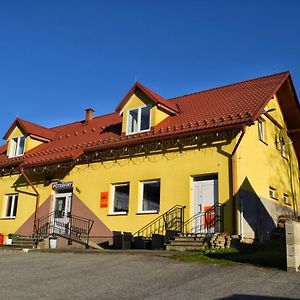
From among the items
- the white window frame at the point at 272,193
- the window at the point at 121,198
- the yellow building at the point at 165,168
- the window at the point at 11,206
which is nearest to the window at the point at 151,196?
the yellow building at the point at 165,168

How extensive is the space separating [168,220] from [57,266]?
19.9 feet

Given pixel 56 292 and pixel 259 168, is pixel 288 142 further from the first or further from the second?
pixel 56 292

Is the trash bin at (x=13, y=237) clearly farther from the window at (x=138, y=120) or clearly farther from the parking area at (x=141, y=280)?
the parking area at (x=141, y=280)

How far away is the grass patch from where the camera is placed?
1145 cm

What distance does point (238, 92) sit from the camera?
20141 mm

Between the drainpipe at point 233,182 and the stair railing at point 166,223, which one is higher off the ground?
the drainpipe at point 233,182

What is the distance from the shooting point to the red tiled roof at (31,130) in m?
25.0

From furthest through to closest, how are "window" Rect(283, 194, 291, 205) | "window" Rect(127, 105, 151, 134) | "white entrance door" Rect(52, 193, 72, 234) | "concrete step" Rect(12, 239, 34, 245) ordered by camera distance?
"window" Rect(283, 194, 291, 205) < "white entrance door" Rect(52, 193, 72, 234) < "window" Rect(127, 105, 151, 134) < "concrete step" Rect(12, 239, 34, 245)

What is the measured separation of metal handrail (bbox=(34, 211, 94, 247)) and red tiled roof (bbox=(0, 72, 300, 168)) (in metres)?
2.76

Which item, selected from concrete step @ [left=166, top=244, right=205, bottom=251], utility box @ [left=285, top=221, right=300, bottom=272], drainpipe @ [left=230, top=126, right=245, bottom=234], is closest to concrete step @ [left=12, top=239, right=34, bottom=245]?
concrete step @ [left=166, top=244, right=205, bottom=251]

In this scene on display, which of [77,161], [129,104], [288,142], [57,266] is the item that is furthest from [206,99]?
[57,266]

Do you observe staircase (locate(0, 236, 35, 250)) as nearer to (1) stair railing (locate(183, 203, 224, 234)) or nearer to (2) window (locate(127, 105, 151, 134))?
(2) window (locate(127, 105, 151, 134))

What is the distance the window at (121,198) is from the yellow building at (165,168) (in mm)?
46

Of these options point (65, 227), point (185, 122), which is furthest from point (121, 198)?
point (185, 122)
